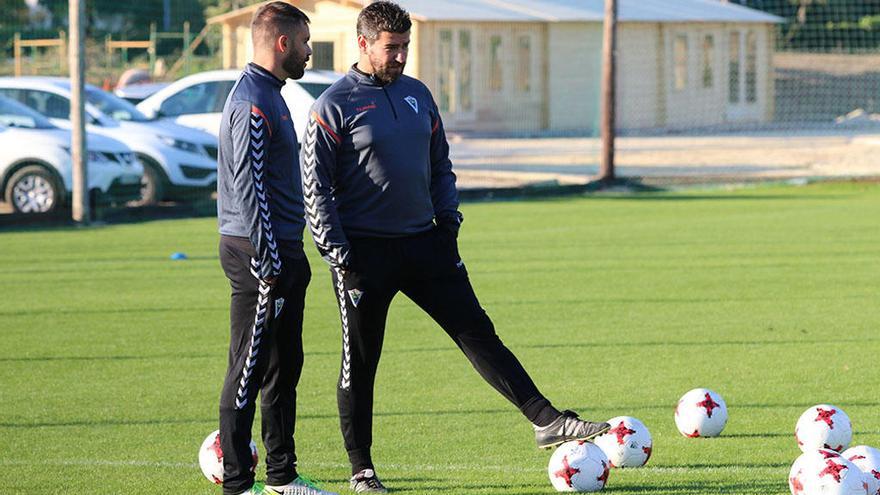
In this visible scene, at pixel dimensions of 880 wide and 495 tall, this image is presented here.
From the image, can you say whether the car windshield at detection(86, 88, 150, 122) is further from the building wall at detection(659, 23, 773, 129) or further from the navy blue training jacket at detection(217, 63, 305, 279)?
the building wall at detection(659, 23, 773, 129)

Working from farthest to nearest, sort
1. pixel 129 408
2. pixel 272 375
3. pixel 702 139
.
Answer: pixel 702 139
pixel 129 408
pixel 272 375

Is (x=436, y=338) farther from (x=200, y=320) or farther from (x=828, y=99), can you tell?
(x=828, y=99)

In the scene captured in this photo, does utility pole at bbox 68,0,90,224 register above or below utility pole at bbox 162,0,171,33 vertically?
below

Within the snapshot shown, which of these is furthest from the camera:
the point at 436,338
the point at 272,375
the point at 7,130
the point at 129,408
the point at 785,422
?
the point at 7,130

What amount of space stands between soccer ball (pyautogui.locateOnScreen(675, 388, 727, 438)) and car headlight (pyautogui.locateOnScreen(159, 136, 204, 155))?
47.7 feet

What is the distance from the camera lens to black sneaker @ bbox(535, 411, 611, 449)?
6.02 meters

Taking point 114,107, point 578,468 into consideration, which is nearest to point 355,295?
point 578,468

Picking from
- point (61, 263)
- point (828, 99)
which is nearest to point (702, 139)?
point (828, 99)

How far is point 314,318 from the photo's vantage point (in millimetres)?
11477

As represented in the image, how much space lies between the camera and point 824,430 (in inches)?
263

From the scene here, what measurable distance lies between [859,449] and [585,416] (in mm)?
2017

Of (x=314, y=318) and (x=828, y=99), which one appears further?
(x=828, y=99)

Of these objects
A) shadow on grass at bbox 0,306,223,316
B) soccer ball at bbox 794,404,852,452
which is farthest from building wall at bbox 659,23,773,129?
soccer ball at bbox 794,404,852,452

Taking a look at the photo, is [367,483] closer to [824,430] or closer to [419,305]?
[419,305]
